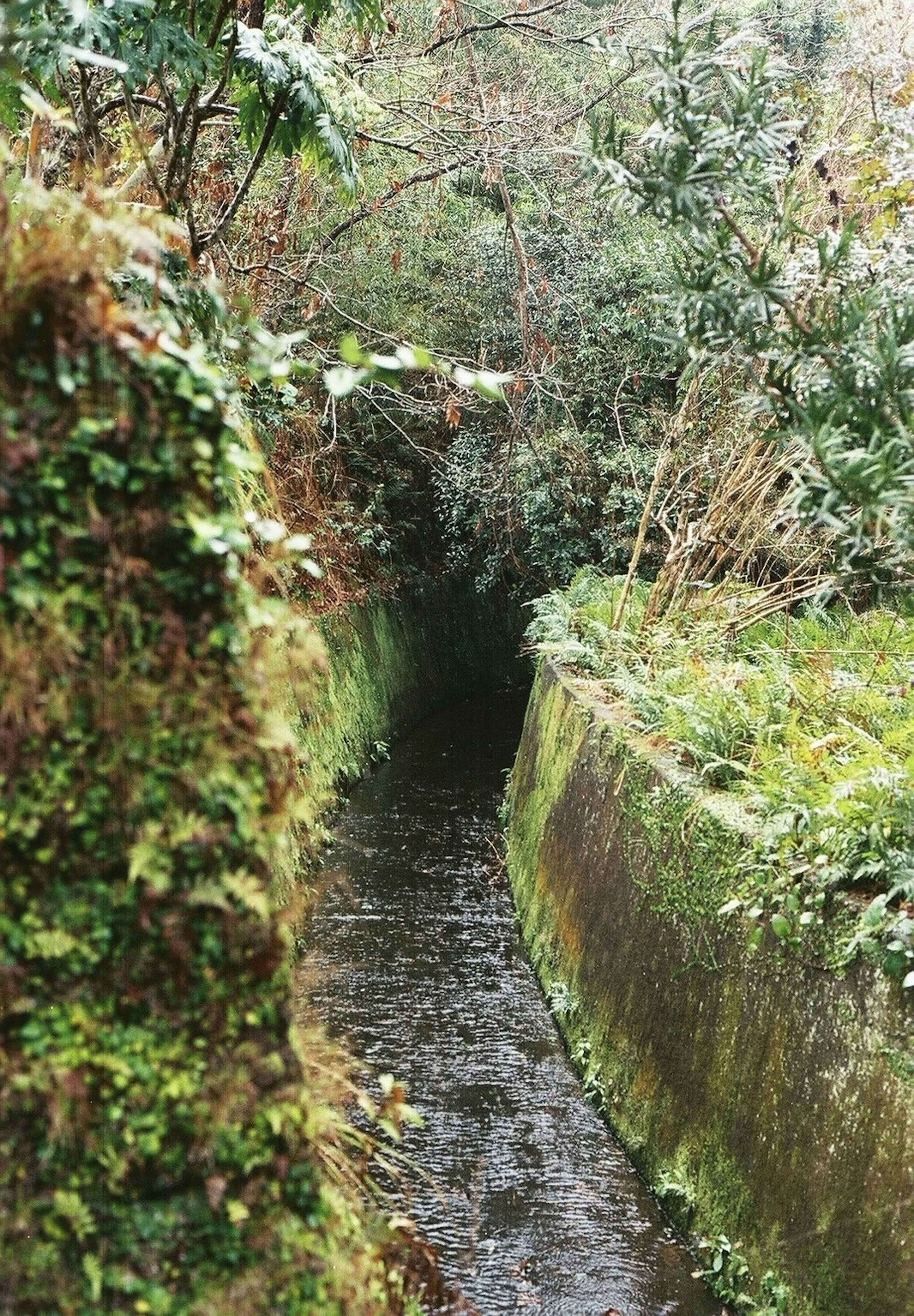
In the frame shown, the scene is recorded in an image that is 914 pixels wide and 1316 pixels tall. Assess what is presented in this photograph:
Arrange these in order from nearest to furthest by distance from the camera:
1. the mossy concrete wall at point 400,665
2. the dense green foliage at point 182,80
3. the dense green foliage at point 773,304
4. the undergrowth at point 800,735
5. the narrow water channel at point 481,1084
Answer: the dense green foliage at point 773,304 < the undergrowth at point 800,735 < the dense green foliage at point 182,80 < the narrow water channel at point 481,1084 < the mossy concrete wall at point 400,665

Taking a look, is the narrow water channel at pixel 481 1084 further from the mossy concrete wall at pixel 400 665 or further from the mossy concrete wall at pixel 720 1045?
the mossy concrete wall at pixel 400 665

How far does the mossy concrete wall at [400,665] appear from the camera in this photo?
13.6 metres

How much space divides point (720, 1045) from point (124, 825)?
4.09m

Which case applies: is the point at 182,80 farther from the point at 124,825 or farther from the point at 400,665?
the point at 400,665

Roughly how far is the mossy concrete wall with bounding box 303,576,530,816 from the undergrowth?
2.86m

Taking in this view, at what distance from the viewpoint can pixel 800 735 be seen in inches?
256

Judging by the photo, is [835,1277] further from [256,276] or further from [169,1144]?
[256,276]

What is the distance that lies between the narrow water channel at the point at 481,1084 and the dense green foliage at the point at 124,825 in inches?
84.0

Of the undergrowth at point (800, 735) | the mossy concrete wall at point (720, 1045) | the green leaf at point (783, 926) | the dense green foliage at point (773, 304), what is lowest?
the mossy concrete wall at point (720, 1045)

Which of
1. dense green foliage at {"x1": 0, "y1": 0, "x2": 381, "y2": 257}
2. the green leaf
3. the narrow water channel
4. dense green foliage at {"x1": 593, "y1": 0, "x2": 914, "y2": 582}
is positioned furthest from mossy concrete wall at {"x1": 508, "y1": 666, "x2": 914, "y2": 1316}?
dense green foliage at {"x1": 0, "y1": 0, "x2": 381, "y2": 257}

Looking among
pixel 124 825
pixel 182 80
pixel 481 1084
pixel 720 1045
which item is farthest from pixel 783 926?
pixel 182 80

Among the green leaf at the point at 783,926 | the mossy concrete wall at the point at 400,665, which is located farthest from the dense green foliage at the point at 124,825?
the mossy concrete wall at the point at 400,665

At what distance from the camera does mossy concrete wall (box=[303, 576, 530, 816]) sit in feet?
44.5

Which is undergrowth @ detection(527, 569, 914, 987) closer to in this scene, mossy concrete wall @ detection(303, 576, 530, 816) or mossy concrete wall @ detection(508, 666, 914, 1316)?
mossy concrete wall @ detection(508, 666, 914, 1316)
